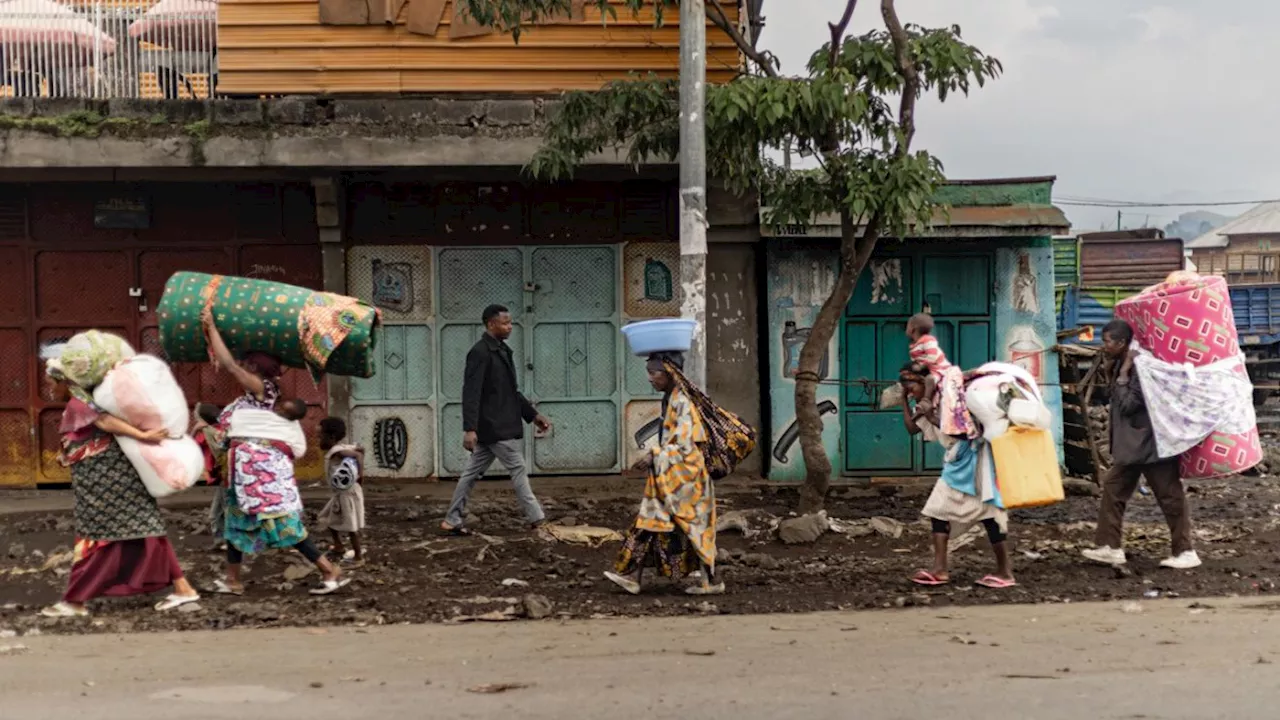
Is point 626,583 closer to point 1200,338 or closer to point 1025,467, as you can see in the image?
point 1025,467

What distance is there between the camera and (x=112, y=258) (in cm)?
1120

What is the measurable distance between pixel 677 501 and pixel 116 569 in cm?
299

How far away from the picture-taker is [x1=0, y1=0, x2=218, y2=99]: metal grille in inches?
420

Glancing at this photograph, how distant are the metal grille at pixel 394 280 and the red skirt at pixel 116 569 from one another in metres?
4.70

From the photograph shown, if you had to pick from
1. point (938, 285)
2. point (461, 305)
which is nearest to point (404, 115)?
point (461, 305)

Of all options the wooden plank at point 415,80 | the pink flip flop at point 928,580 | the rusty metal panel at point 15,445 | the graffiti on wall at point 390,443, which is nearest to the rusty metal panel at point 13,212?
the rusty metal panel at point 15,445

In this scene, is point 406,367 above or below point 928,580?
above

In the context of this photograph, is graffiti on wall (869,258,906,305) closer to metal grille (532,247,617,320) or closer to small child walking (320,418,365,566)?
metal grille (532,247,617,320)

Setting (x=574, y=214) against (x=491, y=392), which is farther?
(x=574, y=214)

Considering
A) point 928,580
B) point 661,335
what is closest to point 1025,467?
point 928,580

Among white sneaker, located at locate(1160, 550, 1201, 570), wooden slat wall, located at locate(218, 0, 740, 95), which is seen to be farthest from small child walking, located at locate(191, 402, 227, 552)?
white sneaker, located at locate(1160, 550, 1201, 570)

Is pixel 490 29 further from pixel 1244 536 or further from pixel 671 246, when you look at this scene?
pixel 1244 536

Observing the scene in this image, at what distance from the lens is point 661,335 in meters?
6.95

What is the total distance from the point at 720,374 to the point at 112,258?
17.9 feet
